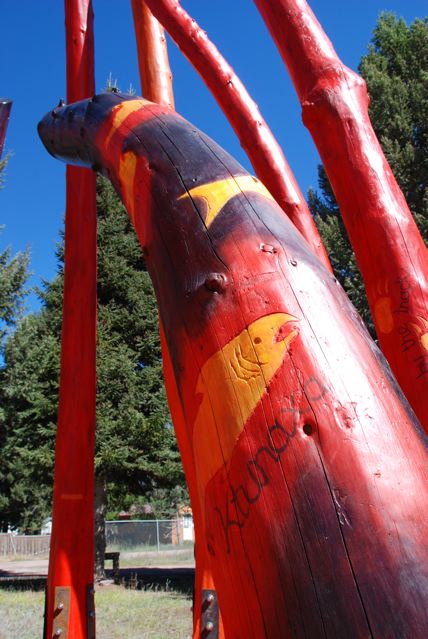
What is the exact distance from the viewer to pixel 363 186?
91.7 inches

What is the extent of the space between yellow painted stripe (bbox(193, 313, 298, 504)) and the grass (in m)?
7.17

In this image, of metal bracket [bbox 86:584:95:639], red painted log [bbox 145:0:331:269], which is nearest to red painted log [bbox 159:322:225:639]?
metal bracket [bbox 86:584:95:639]

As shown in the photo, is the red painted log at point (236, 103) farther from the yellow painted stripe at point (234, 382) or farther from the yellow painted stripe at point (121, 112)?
the yellow painted stripe at point (234, 382)

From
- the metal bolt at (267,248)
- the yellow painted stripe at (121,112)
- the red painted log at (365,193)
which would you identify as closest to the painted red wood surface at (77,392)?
the red painted log at (365,193)

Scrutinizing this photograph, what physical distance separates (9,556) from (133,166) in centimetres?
3038

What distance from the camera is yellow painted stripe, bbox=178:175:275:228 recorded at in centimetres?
101

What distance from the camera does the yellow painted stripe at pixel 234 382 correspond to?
83 centimetres

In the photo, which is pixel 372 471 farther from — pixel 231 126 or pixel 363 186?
pixel 231 126

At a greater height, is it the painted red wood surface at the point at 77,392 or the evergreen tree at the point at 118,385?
the evergreen tree at the point at 118,385

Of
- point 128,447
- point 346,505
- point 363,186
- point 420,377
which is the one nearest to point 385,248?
point 363,186

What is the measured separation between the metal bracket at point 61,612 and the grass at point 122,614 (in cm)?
A: 440

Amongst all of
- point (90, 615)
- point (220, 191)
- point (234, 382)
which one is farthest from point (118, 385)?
point (234, 382)

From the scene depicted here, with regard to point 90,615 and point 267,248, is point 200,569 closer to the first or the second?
point 90,615

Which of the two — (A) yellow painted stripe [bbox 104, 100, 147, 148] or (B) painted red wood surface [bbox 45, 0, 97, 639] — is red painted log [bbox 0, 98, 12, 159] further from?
(A) yellow painted stripe [bbox 104, 100, 147, 148]
